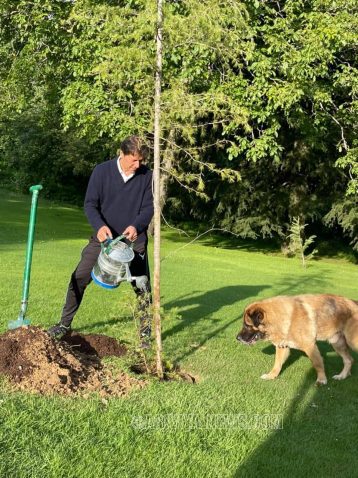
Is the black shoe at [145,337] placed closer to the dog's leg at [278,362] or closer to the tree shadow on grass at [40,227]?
the dog's leg at [278,362]

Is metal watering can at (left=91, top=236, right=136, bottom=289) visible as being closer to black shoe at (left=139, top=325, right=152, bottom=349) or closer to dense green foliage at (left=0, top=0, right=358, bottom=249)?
black shoe at (left=139, top=325, right=152, bottom=349)

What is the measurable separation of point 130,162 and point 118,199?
532 millimetres

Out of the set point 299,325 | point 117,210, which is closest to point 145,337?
point 117,210

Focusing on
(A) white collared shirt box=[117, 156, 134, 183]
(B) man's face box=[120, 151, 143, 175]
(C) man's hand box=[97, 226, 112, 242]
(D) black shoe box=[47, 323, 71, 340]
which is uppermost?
(B) man's face box=[120, 151, 143, 175]

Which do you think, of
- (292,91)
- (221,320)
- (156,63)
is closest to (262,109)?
(292,91)

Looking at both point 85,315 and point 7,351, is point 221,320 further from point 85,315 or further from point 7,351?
point 7,351

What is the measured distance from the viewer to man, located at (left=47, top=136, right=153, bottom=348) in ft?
21.1

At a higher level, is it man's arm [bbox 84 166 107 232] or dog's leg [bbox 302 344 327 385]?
man's arm [bbox 84 166 107 232]

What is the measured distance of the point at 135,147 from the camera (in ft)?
19.9

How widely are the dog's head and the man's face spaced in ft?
7.07

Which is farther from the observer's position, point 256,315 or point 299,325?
point 299,325

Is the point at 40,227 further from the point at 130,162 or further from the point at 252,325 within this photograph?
the point at 252,325

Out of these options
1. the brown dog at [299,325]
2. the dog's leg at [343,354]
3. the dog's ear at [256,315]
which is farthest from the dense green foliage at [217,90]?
the dog's leg at [343,354]

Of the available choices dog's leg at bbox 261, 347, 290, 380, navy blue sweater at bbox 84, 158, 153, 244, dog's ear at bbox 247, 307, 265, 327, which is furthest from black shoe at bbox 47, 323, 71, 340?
dog's leg at bbox 261, 347, 290, 380
